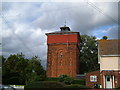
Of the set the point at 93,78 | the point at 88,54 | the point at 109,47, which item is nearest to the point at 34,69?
the point at 93,78

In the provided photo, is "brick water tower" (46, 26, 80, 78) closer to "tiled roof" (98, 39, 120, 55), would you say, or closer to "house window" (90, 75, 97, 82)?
"house window" (90, 75, 97, 82)

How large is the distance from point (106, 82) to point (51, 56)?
2596 centimetres

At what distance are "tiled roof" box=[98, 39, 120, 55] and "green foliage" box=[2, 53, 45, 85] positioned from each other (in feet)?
52.1

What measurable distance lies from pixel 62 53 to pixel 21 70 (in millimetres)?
13212

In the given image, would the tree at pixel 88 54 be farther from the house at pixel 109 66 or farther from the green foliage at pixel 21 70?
the house at pixel 109 66

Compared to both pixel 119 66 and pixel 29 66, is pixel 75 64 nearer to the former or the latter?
pixel 29 66

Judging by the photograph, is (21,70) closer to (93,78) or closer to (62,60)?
(62,60)

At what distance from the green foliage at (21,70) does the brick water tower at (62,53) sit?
5.44m

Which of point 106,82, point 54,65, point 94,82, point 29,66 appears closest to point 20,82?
point 29,66

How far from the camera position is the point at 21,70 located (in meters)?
50.2

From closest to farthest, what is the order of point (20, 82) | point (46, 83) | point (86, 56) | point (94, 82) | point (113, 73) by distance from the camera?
1. point (46, 83)
2. point (113, 73)
3. point (94, 82)
4. point (20, 82)
5. point (86, 56)

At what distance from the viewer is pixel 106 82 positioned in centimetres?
3322

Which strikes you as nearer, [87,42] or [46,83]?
[46,83]

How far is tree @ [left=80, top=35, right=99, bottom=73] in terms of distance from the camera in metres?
65.1
